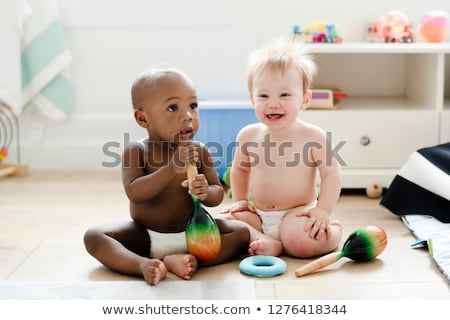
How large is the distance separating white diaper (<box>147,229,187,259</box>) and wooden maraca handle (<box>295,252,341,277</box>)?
24 centimetres

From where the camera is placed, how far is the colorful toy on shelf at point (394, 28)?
2.09 metres

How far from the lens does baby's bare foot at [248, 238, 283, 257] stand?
145 cm

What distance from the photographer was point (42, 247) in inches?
60.4

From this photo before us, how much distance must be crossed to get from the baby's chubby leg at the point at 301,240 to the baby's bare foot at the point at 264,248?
22 millimetres

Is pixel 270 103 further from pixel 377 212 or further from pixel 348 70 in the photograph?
pixel 348 70

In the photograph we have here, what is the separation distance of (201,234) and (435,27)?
3.70 ft

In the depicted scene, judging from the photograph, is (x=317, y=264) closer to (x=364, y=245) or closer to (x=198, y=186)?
(x=364, y=245)

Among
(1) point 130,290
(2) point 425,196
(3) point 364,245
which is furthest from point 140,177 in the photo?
(2) point 425,196

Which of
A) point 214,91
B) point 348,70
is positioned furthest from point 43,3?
point 348,70

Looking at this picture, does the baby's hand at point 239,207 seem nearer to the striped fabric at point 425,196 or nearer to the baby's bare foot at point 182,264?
the baby's bare foot at point 182,264

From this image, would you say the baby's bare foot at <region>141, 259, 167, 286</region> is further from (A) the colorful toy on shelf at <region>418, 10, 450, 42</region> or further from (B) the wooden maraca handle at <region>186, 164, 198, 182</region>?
(A) the colorful toy on shelf at <region>418, 10, 450, 42</region>

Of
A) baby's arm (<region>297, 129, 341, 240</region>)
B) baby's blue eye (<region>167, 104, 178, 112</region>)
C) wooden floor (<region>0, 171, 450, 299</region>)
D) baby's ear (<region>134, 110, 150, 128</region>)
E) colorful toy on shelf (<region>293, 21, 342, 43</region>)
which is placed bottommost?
wooden floor (<region>0, 171, 450, 299</region>)

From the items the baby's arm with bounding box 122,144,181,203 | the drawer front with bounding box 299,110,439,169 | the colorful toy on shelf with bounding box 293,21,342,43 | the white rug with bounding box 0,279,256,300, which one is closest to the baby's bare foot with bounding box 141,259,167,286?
the white rug with bounding box 0,279,256,300

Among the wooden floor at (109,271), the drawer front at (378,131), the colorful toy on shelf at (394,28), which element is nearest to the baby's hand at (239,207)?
the wooden floor at (109,271)
